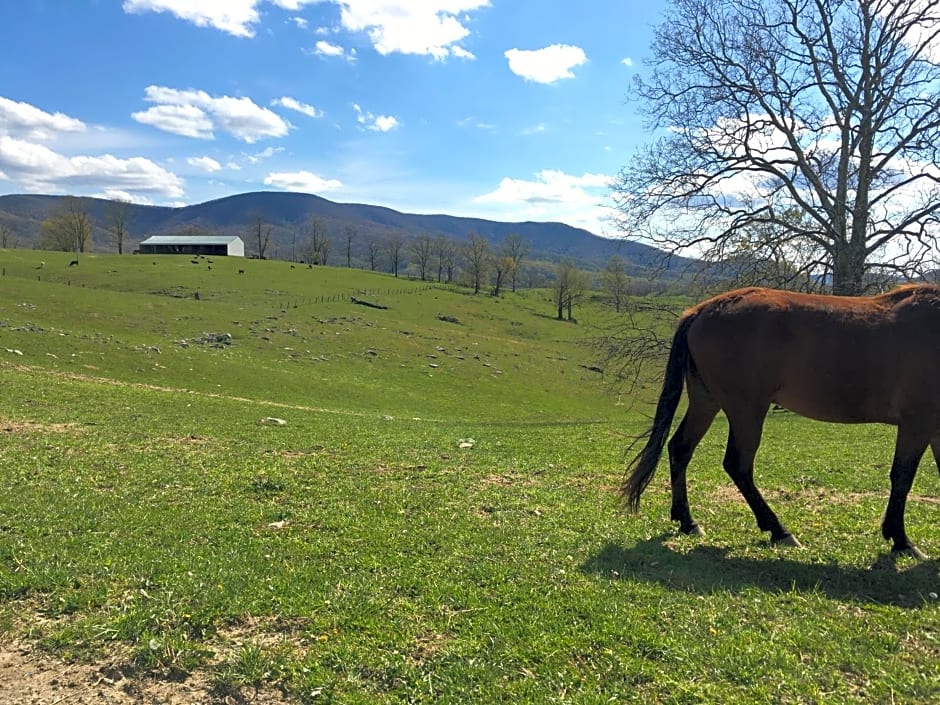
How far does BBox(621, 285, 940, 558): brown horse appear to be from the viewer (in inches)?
221

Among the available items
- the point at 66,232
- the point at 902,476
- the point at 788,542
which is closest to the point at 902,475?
the point at 902,476

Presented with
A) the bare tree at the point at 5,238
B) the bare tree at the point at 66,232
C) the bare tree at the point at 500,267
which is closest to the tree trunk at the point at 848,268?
the bare tree at the point at 500,267

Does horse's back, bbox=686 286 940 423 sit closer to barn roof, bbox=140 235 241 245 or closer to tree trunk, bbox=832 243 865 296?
tree trunk, bbox=832 243 865 296

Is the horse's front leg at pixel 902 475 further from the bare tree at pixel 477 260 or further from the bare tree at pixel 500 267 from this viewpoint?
the bare tree at pixel 500 267

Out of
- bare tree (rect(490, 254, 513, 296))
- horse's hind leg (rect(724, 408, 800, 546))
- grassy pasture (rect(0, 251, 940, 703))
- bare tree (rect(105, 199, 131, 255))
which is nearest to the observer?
grassy pasture (rect(0, 251, 940, 703))

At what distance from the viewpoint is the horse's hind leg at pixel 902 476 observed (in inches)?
220

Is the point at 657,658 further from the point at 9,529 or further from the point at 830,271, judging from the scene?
the point at 830,271

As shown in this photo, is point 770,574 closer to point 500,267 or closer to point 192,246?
point 500,267

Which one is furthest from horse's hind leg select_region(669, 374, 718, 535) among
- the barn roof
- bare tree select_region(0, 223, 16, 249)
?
bare tree select_region(0, 223, 16, 249)

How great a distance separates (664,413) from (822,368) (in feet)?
5.21

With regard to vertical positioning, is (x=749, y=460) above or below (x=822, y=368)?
below

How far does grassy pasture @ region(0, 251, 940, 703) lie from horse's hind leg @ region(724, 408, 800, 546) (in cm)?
24

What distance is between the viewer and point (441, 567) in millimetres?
4910

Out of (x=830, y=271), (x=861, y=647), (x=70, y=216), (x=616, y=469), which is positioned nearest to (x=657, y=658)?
(x=861, y=647)
